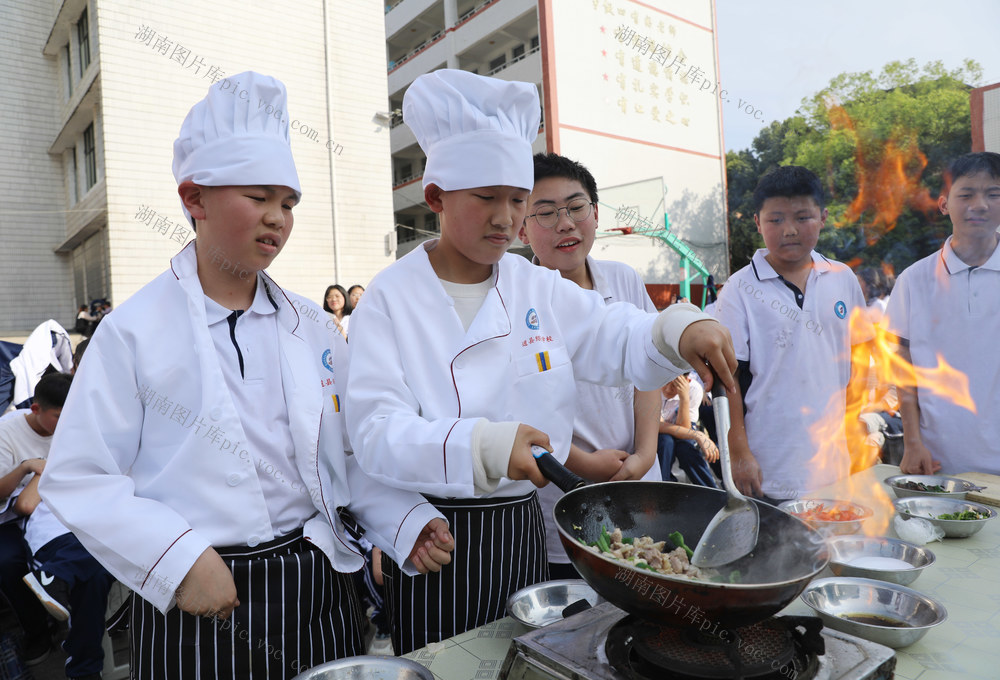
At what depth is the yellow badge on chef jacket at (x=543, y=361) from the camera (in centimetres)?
180

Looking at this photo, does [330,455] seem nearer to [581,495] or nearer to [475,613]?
[475,613]

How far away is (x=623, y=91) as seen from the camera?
20203 millimetres

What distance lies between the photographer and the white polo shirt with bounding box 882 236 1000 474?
3.03m

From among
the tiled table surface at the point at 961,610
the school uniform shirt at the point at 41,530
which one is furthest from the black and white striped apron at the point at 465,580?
the school uniform shirt at the point at 41,530

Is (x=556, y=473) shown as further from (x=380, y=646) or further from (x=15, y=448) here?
(x=15, y=448)

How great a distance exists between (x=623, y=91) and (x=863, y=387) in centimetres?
1886

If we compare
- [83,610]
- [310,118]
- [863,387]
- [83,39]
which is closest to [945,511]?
[863,387]

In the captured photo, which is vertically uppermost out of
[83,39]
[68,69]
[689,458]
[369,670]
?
[83,39]

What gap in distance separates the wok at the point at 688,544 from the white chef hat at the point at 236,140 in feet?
3.69

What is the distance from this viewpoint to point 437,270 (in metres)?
1.92

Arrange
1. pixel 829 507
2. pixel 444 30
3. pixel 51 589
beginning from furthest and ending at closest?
1. pixel 444 30
2. pixel 51 589
3. pixel 829 507

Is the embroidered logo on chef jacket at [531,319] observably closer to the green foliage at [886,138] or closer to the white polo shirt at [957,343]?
the white polo shirt at [957,343]

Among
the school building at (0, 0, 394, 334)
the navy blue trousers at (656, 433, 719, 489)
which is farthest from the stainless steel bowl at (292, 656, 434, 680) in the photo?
the school building at (0, 0, 394, 334)

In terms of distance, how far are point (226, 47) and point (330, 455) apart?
13.4m
